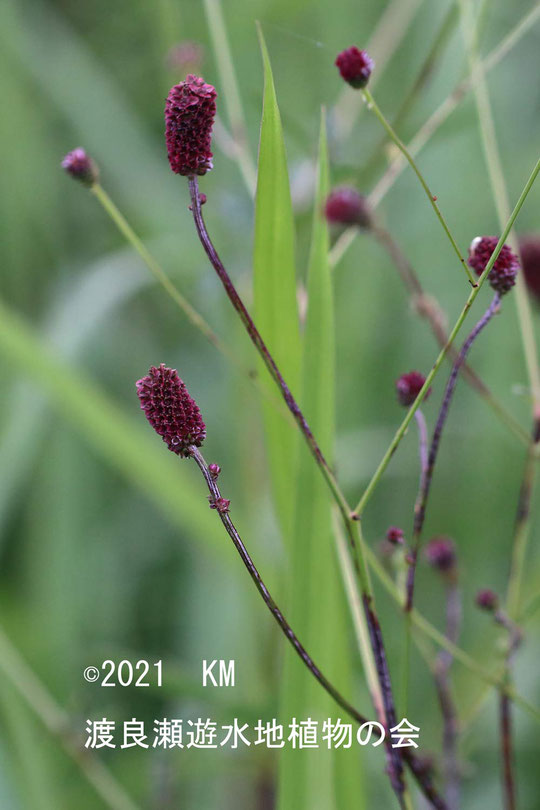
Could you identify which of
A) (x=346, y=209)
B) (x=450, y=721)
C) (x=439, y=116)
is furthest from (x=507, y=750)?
(x=439, y=116)

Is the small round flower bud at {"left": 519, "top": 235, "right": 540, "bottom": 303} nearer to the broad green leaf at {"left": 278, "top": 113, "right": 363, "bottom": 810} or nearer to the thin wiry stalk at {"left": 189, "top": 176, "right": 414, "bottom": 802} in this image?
the broad green leaf at {"left": 278, "top": 113, "right": 363, "bottom": 810}

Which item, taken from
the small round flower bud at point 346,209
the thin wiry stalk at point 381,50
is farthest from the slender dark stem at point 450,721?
the thin wiry stalk at point 381,50

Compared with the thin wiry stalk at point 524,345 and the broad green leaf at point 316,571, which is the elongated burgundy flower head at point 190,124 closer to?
the broad green leaf at point 316,571

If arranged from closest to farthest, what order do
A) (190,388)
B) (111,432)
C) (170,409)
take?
1. (170,409)
2. (111,432)
3. (190,388)

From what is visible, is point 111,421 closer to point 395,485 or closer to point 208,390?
point 208,390

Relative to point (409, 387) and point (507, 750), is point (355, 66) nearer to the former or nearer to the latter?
point (409, 387)

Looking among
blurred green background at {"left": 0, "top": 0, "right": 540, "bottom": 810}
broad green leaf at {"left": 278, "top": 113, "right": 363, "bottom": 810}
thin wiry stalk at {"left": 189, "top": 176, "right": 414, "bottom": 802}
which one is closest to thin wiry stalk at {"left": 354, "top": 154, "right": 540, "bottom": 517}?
thin wiry stalk at {"left": 189, "top": 176, "right": 414, "bottom": 802}
